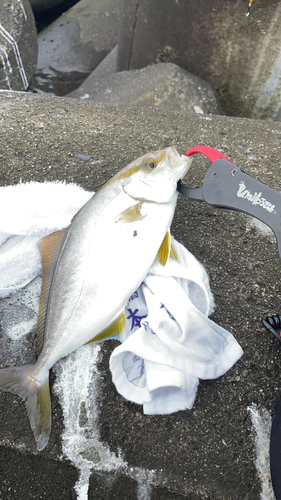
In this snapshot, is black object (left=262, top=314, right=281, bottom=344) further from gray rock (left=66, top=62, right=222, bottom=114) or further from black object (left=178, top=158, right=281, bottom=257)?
gray rock (left=66, top=62, right=222, bottom=114)

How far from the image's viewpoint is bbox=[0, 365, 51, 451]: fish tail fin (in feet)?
4.36

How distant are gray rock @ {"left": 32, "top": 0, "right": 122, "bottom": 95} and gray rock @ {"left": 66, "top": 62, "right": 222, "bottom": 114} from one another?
102 inches

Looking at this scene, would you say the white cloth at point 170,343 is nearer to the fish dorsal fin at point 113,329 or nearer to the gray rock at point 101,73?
the fish dorsal fin at point 113,329

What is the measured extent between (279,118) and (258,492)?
367 cm

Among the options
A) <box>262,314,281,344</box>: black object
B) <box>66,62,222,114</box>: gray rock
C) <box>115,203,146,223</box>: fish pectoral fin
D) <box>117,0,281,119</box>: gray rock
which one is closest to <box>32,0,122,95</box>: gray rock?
<box>117,0,281,119</box>: gray rock

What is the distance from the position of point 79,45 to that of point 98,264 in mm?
6104

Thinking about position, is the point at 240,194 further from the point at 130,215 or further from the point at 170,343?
the point at 170,343

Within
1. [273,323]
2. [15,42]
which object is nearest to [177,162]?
[273,323]

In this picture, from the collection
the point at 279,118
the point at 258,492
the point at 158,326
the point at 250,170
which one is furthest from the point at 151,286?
the point at 279,118

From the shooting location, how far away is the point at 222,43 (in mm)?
3508

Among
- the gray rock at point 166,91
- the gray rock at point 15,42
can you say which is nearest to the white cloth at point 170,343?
the gray rock at point 166,91

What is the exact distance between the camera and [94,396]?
1566mm

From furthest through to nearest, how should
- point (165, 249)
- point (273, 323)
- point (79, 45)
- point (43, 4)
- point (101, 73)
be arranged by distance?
point (43, 4) → point (79, 45) → point (101, 73) → point (273, 323) → point (165, 249)

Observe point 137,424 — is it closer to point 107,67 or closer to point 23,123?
point 23,123
